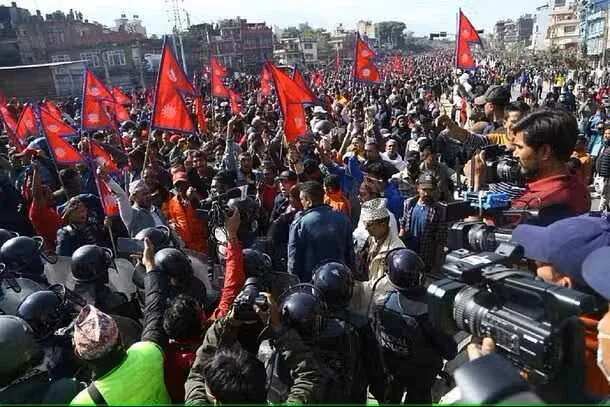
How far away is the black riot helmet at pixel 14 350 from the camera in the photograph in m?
2.05

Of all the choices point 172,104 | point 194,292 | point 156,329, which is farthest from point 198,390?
point 172,104

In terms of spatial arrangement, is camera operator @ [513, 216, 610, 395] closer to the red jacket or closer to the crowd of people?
the crowd of people

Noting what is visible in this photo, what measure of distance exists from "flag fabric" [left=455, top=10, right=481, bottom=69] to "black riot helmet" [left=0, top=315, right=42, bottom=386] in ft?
28.4

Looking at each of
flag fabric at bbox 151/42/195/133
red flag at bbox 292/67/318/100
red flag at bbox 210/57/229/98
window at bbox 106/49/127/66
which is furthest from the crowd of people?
window at bbox 106/49/127/66

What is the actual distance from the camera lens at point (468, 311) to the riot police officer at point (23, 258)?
294 cm

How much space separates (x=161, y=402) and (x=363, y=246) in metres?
2.01

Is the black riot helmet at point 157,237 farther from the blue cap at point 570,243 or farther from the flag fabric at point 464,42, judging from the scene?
the flag fabric at point 464,42

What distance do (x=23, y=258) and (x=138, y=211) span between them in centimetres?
105

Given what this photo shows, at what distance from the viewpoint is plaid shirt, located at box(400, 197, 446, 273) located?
13.2 ft

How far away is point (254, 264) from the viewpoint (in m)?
2.88

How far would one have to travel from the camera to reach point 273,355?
214 centimetres

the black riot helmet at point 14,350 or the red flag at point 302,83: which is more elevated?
the red flag at point 302,83

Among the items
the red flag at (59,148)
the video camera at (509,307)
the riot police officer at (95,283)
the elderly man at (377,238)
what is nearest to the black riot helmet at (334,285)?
the elderly man at (377,238)

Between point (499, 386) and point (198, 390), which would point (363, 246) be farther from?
point (499, 386)
